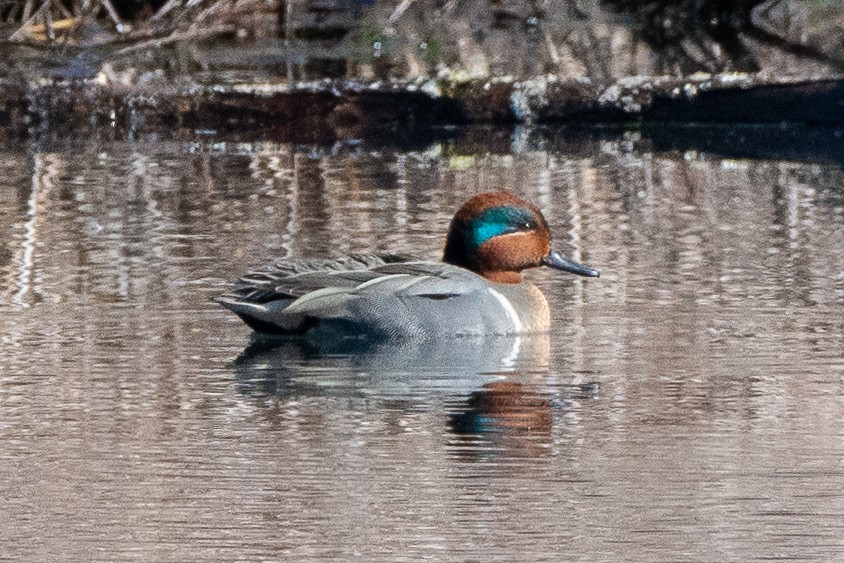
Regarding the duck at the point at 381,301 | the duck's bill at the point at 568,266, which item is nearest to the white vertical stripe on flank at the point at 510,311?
the duck at the point at 381,301

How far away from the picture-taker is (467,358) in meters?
7.21

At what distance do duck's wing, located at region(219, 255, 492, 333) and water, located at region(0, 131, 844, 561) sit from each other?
0.15 m

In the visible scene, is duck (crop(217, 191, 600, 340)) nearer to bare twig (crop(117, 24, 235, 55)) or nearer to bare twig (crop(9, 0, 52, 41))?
bare twig (crop(117, 24, 235, 55))

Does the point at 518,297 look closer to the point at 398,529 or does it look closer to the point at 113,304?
the point at 113,304

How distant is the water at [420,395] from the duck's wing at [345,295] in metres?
0.15

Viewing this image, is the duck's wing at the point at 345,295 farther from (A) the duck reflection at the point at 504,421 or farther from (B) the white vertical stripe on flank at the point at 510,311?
(A) the duck reflection at the point at 504,421

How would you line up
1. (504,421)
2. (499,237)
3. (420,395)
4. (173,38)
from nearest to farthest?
(504,421) → (420,395) → (499,237) → (173,38)

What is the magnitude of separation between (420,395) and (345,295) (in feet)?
3.33

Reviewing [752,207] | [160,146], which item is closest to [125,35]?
[160,146]

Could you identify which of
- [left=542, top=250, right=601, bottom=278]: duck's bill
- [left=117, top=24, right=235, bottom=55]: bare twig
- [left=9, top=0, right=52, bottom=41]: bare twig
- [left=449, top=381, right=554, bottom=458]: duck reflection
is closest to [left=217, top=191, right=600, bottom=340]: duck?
[left=542, top=250, right=601, bottom=278]: duck's bill

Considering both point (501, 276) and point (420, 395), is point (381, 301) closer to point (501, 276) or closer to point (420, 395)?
point (501, 276)

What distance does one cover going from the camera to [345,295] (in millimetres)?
7480

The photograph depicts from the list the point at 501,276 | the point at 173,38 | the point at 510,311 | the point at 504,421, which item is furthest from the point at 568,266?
the point at 173,38

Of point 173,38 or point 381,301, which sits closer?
point 381,301
